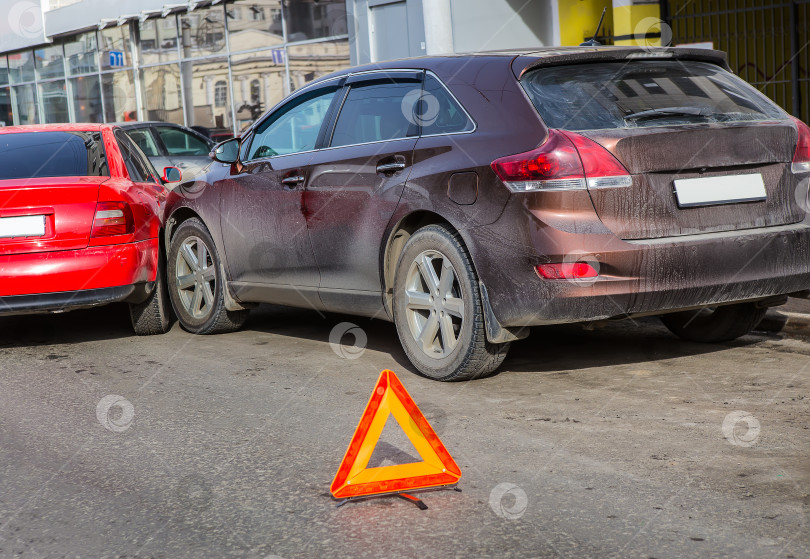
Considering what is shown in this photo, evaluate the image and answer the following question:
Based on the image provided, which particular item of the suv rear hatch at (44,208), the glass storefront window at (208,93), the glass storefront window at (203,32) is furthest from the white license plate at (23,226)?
the glass storefront window at (208,93)

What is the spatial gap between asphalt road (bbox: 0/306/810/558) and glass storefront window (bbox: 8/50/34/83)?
30.2 metres

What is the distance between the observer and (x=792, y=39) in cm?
1224

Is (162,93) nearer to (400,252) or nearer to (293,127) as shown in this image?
(293,127)

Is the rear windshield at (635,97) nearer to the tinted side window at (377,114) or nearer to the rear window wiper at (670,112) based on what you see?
the rear window wiper at (670,112)

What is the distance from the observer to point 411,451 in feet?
14.5

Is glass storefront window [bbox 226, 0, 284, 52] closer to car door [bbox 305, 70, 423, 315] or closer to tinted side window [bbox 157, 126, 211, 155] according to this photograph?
tinted side window [bbox 157, 126, 211, 155]

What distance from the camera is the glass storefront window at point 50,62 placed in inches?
1297

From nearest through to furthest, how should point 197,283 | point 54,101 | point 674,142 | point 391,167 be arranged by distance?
point 674,142 → point 391,167 → point 197,283 → point 54,101

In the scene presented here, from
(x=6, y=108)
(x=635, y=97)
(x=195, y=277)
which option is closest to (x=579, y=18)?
(x=195, y=277)

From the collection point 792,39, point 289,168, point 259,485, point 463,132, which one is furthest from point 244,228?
point 792,39

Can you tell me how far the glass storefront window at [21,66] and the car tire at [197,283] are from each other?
96.2 feet

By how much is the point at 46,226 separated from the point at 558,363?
3.33 meters

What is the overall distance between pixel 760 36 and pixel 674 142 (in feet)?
27.4

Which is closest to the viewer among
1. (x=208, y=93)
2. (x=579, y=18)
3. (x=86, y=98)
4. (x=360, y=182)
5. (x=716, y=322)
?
(x=360, y=182)
